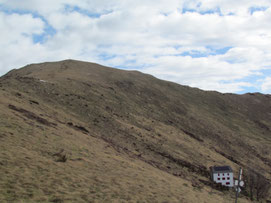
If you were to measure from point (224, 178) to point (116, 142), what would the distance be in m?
14.3

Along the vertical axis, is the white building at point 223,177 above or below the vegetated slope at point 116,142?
below

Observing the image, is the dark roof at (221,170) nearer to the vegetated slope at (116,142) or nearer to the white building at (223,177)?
the white building at (223,177)

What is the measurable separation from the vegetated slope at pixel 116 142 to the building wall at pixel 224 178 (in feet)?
5.15

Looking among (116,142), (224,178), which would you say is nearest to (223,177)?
(224,178)

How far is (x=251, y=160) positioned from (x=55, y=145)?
133ft

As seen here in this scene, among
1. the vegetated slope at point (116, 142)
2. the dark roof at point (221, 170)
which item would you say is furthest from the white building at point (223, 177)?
the vegetated slope at point (116, 142)

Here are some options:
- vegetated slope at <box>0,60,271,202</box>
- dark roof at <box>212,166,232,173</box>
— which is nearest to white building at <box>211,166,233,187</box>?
dark roof at <box>212,166,232,173</box>

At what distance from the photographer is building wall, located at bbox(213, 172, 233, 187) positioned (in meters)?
32.9

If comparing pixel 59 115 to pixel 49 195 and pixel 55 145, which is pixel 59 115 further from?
pixel 49 195

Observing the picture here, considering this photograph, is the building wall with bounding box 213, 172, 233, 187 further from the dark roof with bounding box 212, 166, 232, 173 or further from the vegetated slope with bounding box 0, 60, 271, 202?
the vegetated slope with bounding box 0, 60, 271, 202

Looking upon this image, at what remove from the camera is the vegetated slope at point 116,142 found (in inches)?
663

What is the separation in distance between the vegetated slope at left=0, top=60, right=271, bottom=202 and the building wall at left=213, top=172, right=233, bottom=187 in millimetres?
1569

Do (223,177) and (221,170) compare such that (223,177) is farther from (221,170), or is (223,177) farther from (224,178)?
(221,170)

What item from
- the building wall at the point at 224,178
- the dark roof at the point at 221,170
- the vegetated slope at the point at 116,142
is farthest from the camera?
the dark roof at the point at 221,170
